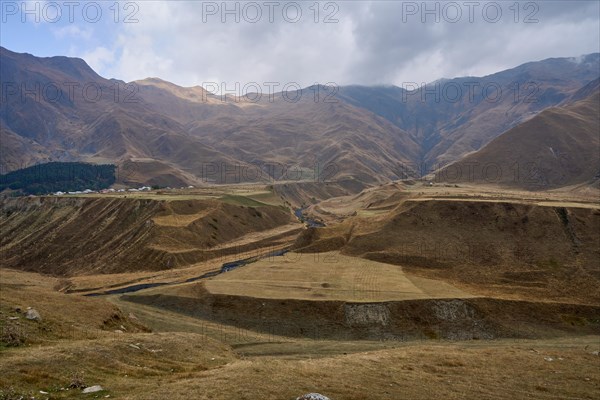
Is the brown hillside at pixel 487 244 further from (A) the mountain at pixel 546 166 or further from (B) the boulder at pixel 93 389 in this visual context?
(A) the mountain at pixel 546 166

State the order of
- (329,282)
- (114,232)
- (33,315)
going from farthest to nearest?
(114,232) → (329,282) → (33,315)

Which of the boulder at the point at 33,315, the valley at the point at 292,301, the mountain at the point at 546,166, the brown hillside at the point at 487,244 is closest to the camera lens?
the valley at the point at 292,301

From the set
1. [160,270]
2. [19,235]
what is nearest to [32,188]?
[19,235]

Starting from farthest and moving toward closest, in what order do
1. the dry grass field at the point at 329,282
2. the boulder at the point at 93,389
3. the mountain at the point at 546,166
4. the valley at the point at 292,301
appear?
the mountain at the point at 546,166 → the dry grass field at the point at 329,282 → the valley at the point at 292,301 → the boulder at the point at 93,389

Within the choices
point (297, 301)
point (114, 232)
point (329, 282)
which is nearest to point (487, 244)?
point (329, 282)

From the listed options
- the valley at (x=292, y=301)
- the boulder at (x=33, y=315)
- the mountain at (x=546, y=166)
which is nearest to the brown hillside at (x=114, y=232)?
the valley at (x=292, y=301)

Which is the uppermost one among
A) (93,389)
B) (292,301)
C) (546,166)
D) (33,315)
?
(546,166)

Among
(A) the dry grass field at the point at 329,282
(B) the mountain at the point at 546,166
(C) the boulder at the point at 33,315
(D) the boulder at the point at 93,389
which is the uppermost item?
(B) the mountain at the point at 546,166

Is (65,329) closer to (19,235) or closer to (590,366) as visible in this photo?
(590,366)

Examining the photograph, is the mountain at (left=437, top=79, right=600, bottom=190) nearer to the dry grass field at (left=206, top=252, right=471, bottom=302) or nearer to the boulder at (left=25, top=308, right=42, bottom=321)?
the dry grass field at (left=206, top=252, right=471, bottom=302)

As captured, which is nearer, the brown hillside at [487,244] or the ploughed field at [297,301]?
the ploughed field at [297,301]

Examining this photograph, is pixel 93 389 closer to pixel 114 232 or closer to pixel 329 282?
pixel 329 282

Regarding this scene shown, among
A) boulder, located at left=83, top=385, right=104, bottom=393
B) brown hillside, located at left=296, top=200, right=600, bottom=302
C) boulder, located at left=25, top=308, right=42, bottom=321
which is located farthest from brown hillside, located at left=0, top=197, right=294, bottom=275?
boulder, located at left=83, top=385, right=104, bottom=393

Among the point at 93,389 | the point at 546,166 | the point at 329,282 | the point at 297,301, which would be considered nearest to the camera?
the point at 93,389
